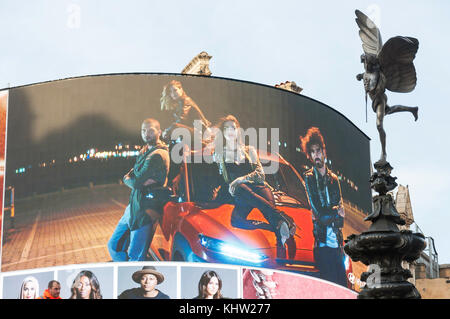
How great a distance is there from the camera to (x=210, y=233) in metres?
50.4

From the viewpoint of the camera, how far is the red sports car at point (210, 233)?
49.8 m

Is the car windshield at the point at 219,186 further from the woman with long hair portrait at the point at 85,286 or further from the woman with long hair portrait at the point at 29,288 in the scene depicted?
the woman with long hair portrait at the point at 29,288

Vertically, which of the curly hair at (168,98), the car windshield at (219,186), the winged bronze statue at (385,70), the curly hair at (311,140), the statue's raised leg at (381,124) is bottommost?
the statue's raised leg at (381,124)

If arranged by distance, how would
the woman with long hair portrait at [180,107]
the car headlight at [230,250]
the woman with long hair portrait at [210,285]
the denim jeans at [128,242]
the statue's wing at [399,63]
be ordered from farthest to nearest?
the woman with long hair portrait at [180,107], the car headlight at [230,250], the denim jeans at [128,242], the woman with long hair portrait at [210,285], the statue's wing at [399,63]

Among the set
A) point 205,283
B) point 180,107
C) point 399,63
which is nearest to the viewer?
point 399,63

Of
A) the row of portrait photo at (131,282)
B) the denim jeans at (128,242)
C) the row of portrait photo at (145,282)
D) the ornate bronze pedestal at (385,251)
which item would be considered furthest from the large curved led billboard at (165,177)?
the ornate bronze pedestal at (385,251)

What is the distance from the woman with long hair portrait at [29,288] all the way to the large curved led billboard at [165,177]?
1.04 meters

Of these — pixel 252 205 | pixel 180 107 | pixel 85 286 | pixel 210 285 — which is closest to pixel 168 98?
pixel 180 107

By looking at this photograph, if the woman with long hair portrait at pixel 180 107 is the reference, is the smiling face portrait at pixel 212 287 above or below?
below

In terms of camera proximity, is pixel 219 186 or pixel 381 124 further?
pixel 219 186

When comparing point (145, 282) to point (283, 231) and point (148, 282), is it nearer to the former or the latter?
point (148, 282)

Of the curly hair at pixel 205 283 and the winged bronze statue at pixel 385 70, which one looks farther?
the curly hair at pixel 205 283

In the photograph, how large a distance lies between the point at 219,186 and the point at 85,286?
10076 mm
